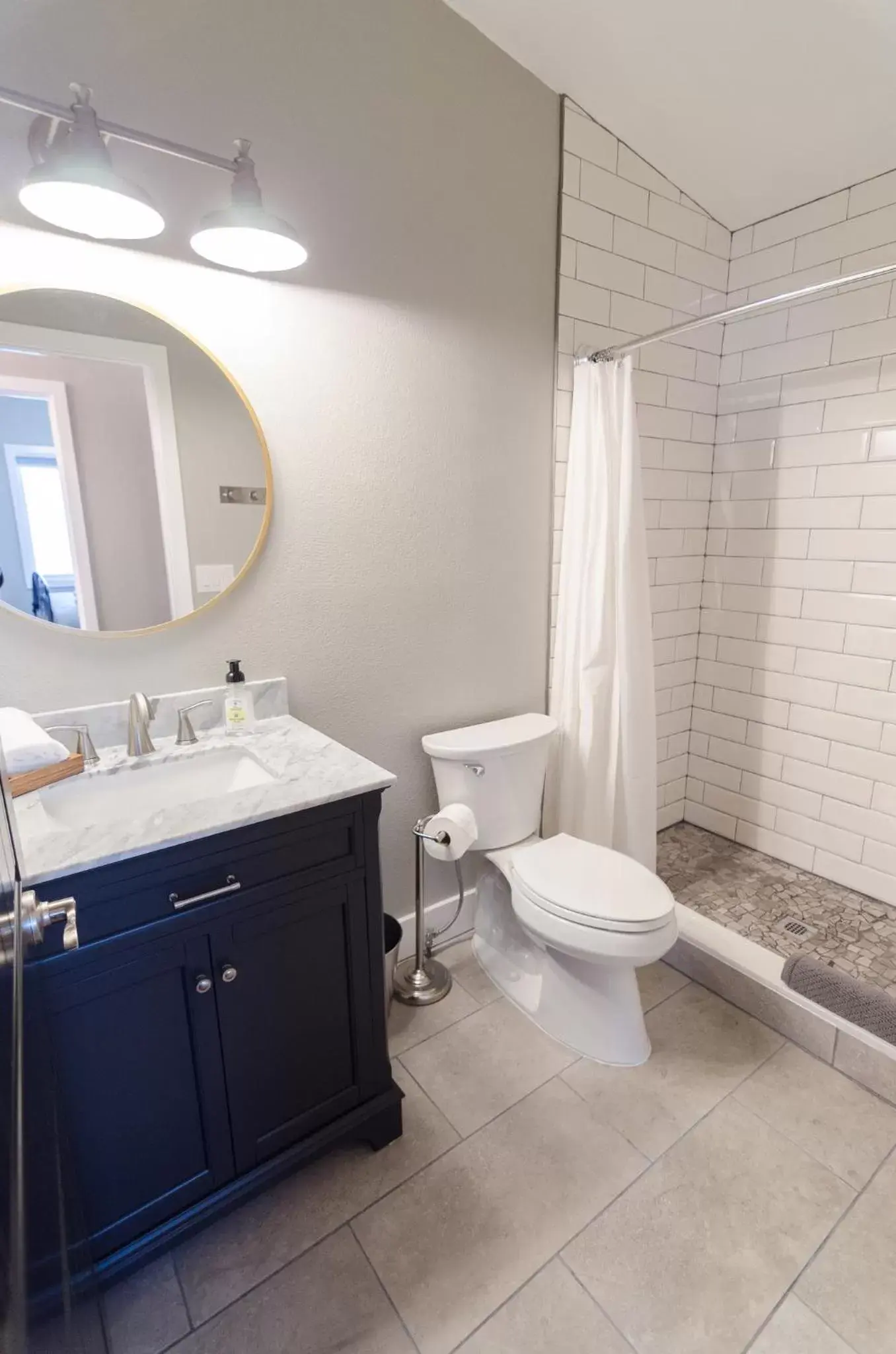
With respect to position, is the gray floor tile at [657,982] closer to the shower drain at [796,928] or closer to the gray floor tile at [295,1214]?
the shower drain at [796,928]

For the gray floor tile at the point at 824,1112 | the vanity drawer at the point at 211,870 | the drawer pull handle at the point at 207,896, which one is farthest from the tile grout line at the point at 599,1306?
→ the drawer pull handle at the point at 207,896

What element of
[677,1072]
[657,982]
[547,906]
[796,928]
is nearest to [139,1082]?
[547,906]

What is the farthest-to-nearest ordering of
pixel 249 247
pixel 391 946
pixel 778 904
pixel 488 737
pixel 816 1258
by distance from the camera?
pixel 778 904, pixel 488 737, pixel 391 946, pixel 249 247, pixel 816 1258

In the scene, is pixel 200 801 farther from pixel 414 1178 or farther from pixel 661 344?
pixel 661 344

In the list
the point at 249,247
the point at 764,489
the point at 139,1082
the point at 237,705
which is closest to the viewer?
the point at 139,1082

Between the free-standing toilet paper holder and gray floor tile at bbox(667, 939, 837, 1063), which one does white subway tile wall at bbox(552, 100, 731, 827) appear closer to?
gray floor tile at bbox(667, 939, 837, 1063)

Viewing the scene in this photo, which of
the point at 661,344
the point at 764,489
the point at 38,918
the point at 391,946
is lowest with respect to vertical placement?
the point at 391,946

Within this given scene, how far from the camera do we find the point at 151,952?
1.05m

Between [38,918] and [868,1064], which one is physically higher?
[38,918]

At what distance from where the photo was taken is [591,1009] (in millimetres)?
1663

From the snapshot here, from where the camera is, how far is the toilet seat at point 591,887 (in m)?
1.51

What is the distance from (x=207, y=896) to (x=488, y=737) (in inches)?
37.7

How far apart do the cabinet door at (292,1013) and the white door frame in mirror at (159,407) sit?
0.74 meters

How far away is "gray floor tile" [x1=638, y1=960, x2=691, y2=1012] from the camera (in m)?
1.87
